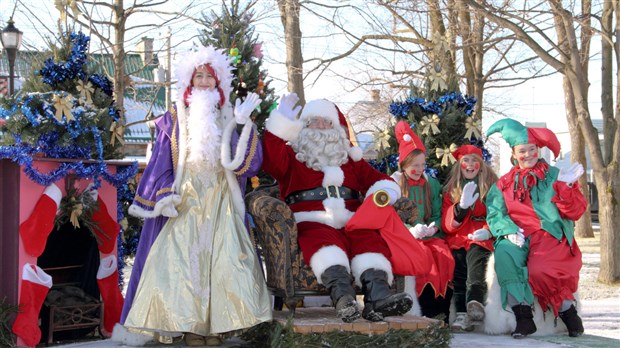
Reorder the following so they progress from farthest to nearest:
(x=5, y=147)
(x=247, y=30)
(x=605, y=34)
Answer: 1. (x=605, y=34)
2. (x=247, y=30)
3. (x=5, y=147)

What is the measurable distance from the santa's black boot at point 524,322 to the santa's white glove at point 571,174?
3.50ft

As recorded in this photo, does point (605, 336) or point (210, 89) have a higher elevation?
point (210, 89)

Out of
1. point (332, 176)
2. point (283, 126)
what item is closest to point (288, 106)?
point (283, 126)

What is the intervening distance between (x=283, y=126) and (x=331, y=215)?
75 cm

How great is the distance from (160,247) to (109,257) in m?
1.02

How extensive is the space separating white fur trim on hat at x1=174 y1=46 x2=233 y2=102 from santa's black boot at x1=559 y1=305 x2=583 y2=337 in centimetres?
321

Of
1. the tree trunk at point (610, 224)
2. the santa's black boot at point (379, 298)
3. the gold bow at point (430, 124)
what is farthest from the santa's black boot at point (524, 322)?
the tree trunk at point (610, 224)

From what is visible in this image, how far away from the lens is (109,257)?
6.44m

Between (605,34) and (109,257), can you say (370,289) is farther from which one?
(605,34)

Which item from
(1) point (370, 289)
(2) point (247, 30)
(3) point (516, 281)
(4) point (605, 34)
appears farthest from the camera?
(4) point (605, 34)

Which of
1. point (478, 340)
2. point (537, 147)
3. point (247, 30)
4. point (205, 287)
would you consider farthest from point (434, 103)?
point (205, 287)

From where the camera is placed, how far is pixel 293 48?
489 inches

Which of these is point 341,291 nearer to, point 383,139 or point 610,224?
point 383,139

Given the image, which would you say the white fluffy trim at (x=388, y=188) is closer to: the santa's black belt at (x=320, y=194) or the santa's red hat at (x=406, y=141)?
the santa's black belt at (x=320, y=194)
